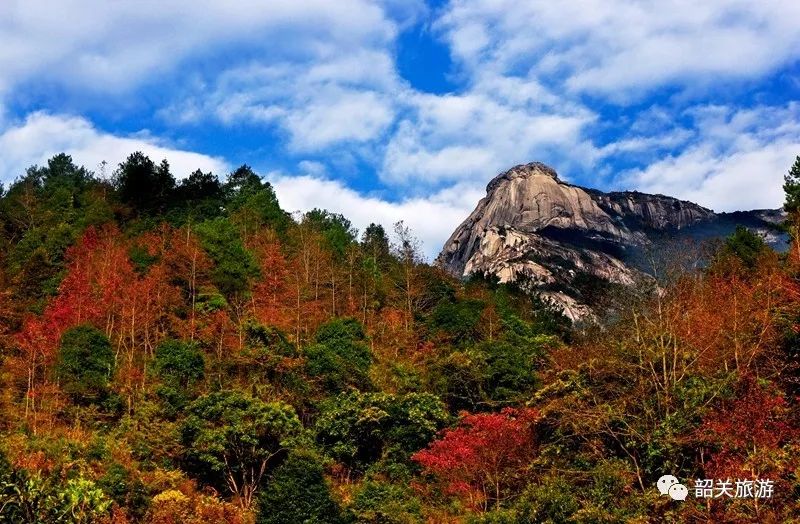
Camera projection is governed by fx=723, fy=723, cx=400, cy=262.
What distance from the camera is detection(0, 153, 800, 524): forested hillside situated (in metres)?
16.8

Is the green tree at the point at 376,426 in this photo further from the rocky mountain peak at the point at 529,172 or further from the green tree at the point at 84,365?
the rocky mountain peak at the point at 529,172

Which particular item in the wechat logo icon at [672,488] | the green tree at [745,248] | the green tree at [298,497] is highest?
the green tree at [745,248]

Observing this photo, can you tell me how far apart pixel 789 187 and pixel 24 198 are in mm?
48341

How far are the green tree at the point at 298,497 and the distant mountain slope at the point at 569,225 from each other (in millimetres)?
Answer: 57389

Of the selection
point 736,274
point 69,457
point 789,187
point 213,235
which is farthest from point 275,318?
point 789,187

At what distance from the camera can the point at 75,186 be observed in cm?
5644

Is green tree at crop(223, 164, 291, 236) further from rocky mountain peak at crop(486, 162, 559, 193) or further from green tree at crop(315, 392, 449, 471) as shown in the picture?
rocky mountain peak at crop(486, 162, 559, 193)

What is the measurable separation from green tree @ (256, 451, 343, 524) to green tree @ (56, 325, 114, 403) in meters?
11.8

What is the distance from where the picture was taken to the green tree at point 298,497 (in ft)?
67.6

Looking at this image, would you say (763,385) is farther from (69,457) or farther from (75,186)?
(75,186)

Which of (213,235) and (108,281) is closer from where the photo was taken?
(108,281)

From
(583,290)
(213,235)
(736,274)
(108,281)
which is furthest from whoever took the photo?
(583,290)

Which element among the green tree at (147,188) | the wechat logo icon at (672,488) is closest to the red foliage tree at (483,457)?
A: the wechat logo icon at (672,488)

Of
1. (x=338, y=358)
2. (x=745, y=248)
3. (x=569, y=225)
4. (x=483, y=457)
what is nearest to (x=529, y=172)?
(x=569, y=225)
